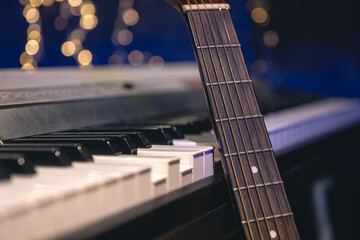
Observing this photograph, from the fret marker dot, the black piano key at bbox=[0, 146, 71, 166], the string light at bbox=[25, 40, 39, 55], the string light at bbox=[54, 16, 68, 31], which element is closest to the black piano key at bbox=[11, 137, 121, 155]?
the black piano key at bbox=[0, 146, 71, 166]

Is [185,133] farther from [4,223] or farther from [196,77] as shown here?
[196,77]

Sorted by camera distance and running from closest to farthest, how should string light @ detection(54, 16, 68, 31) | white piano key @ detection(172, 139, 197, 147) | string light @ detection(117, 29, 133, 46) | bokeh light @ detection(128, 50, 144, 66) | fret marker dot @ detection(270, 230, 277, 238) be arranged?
1. fret marker dot @ detection(270, 230, 277, 238)
2. white piano key @ detection(172, 139, 197, 147)
3. string light @ detection(54, 16, 68, 31)
4. string light @ detection(117, 29, 133, 46)
5. bokeh light @ detection(128, 50, 144, 66)

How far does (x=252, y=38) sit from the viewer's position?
3576 mm

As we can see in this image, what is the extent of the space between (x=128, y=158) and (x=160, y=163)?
70 mm

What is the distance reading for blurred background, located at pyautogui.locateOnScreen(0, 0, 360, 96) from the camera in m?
2.86

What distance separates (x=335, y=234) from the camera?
231 centimetres

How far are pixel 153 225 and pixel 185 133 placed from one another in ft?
1.82

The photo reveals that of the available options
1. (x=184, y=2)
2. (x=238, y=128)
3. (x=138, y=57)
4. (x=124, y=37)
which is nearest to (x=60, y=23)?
(x=124, y=37)

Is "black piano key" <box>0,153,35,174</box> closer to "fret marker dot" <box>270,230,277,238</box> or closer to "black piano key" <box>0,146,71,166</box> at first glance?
"black piano key" <box>0,146,71,166</box>

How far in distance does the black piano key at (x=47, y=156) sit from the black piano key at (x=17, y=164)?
0.06 metres

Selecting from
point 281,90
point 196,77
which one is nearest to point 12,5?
point 196,77

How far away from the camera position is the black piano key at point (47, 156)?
2.51 ft

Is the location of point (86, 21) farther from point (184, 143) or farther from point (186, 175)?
point (186, 175)

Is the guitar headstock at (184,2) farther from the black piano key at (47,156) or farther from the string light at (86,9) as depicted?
the string light at (86,9)
